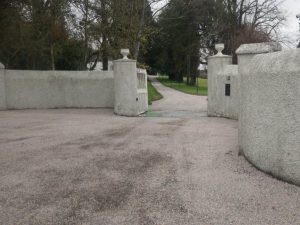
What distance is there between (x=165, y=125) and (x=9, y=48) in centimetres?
1433

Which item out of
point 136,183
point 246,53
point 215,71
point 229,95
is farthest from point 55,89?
point 136,183

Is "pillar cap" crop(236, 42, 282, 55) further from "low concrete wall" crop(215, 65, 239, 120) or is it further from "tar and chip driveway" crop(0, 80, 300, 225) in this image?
"low concrete wall" crop(215, 65, 239, 120)

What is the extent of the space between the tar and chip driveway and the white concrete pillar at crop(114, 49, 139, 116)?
5.10 meters

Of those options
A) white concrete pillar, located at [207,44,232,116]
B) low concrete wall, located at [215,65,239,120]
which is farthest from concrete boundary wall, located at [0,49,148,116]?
low concrete wall, located at [215,65,239,120]

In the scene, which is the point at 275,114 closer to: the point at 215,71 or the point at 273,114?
the point at 273,114

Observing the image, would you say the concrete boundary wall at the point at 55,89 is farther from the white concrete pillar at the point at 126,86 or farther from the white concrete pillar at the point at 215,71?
the white concrete pillar at the point at 215,71

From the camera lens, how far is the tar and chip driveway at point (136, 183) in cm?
405

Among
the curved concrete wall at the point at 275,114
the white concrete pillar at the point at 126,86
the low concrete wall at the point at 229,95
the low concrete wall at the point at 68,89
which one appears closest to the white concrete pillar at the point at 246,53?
the curved concrete wall at the point at 275,114

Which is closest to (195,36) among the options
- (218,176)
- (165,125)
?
(165,125)

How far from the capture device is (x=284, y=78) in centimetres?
499

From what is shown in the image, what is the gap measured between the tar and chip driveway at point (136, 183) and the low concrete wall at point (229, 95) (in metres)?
4.08

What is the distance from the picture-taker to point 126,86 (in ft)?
46.5

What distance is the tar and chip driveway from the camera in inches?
159

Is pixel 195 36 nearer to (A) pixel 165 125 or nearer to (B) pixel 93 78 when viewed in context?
(B) pixel 93 78
